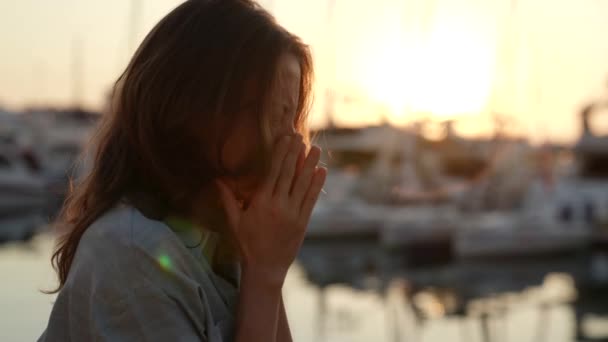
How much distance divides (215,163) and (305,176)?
5.1 inches

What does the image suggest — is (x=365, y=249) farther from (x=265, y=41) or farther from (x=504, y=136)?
(x=265, y=41)

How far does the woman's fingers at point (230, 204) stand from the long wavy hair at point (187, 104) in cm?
2

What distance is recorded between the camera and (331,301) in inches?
605

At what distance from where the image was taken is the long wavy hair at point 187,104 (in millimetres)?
1125

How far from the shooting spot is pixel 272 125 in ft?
3.89

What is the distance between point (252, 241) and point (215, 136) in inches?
6.2

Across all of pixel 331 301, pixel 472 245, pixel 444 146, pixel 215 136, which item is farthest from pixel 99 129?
pixel 444 146

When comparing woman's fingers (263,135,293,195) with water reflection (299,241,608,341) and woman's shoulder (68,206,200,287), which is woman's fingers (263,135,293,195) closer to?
woman's shoulder (68,206,200,287)

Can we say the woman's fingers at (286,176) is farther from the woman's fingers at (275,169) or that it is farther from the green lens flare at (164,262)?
the green lens flare at (164,262)

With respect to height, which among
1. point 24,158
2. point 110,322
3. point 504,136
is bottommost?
point 24,158

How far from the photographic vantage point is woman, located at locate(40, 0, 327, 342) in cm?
112

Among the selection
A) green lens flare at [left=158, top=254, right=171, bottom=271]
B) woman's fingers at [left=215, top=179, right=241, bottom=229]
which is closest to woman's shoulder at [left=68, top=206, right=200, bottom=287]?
green lens flare at [left=158, top=254, right=171, bottom=271]

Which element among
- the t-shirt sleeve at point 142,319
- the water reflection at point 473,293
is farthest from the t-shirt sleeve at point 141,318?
the water reflection at point 473,293

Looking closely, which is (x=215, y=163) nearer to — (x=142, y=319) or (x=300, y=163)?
(x=300, y=163)
